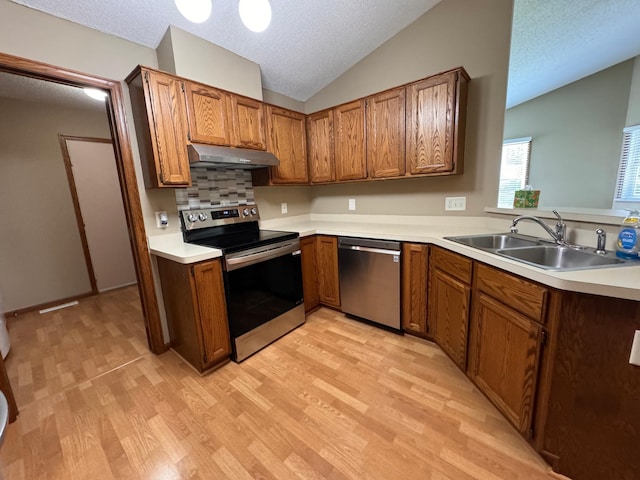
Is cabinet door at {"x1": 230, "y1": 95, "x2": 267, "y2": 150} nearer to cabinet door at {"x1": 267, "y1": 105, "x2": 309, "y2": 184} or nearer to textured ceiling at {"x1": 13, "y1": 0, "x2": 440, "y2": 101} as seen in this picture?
cabinet door at {"x1": 267, "y1": 105, "x2": 309, "y2": 184}

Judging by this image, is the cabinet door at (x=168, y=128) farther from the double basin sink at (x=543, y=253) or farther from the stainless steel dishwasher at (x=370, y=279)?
the double basin sink at (x=543, y=253)

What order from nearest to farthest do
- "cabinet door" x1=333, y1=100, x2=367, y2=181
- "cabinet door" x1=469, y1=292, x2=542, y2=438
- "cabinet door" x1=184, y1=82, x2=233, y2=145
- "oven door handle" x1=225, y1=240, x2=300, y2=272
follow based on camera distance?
1. "cabinet door" x1=469, y1=292, x2=542, y2=438
2. "oven door handle" x1=225, y1=240, x2=300, y2=272
3. "cabinet door" x1=184, y1=82, x2=233, y2=145
4. "cabinet door" x1=333, y1=100, x2=367, y2=181

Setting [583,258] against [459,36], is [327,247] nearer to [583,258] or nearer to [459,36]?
[583,258]

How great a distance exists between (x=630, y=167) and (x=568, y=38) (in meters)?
2.08

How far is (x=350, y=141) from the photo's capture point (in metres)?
2.53

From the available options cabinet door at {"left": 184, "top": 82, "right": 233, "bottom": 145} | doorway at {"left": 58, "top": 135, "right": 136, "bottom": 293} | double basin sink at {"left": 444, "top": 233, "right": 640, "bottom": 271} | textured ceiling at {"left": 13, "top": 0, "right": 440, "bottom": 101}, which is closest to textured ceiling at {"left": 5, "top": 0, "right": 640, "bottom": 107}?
textured ceiling at {"left": 13, "top": 0, "right": 440, "bottom": 101}

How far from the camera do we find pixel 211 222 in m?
2.32

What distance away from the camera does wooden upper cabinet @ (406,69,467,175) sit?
75.4 inches

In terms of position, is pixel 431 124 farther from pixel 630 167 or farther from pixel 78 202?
pixel 78 202

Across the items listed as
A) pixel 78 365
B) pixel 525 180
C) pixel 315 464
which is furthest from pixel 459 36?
pixel 78 365

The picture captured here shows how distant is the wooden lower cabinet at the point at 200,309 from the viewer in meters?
1.71

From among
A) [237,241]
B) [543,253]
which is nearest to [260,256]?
[237,241]

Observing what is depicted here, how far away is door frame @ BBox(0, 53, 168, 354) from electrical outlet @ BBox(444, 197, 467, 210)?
8.48 feet

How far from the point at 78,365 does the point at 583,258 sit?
3.51 meters
